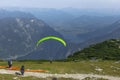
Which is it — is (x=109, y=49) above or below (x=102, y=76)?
above

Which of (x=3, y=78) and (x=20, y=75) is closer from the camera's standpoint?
(x=3, y=78)

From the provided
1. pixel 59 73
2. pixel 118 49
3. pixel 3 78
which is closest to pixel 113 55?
pixel 118 49

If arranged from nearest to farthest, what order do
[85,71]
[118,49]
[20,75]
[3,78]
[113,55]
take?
[3,78] < [20,75] < [85,71] < [113,55] < [118,49]

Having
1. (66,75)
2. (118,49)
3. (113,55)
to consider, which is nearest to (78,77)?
(66,75)

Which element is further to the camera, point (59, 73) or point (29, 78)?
point (59, 73)

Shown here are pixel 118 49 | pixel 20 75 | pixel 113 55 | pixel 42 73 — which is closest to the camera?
pixel 20 75

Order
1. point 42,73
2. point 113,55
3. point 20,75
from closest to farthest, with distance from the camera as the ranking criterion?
point 20,75 → point 42,73 → point 113,55

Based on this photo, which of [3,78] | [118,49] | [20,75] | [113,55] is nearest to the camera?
[3,78]

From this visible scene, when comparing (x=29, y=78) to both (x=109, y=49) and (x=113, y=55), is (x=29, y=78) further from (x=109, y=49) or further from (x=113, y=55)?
(x=109, y=49)

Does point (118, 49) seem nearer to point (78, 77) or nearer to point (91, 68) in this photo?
point (91, 68)
